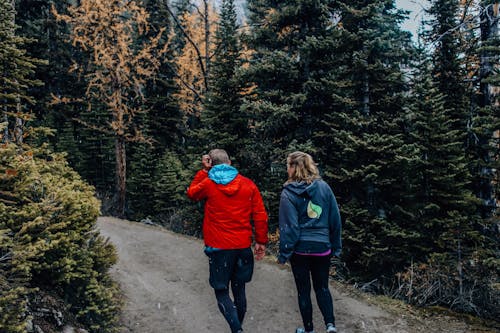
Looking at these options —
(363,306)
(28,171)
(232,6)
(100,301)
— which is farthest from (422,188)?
(232,6)

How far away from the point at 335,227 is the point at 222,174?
1.50 m

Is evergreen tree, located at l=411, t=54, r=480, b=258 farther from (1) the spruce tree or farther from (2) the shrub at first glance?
(2) the shrub

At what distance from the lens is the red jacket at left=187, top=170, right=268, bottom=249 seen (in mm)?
4246

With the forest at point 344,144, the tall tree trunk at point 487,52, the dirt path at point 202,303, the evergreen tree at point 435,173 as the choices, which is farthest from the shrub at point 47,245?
the tall tree trunk at point 487,52

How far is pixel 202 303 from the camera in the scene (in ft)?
21.1

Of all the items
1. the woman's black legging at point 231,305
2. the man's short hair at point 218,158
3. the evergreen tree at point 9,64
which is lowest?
the woman's black legging at point 231,305

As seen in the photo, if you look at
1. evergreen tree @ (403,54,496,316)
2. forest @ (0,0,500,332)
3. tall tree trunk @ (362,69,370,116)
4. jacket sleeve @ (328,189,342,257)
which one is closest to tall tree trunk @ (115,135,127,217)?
forest @ (0,0,500,332)

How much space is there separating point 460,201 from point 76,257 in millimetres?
9154

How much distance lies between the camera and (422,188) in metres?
10.4

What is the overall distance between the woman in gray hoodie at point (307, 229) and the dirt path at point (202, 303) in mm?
1468

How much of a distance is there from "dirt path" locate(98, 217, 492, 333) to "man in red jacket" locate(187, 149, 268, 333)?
1.46 meters

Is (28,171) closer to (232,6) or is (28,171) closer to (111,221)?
(111,221)

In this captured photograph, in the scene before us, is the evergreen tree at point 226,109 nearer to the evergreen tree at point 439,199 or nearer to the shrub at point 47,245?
the evergreen tree at point 439,199

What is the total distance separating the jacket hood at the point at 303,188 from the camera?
4.28 m
